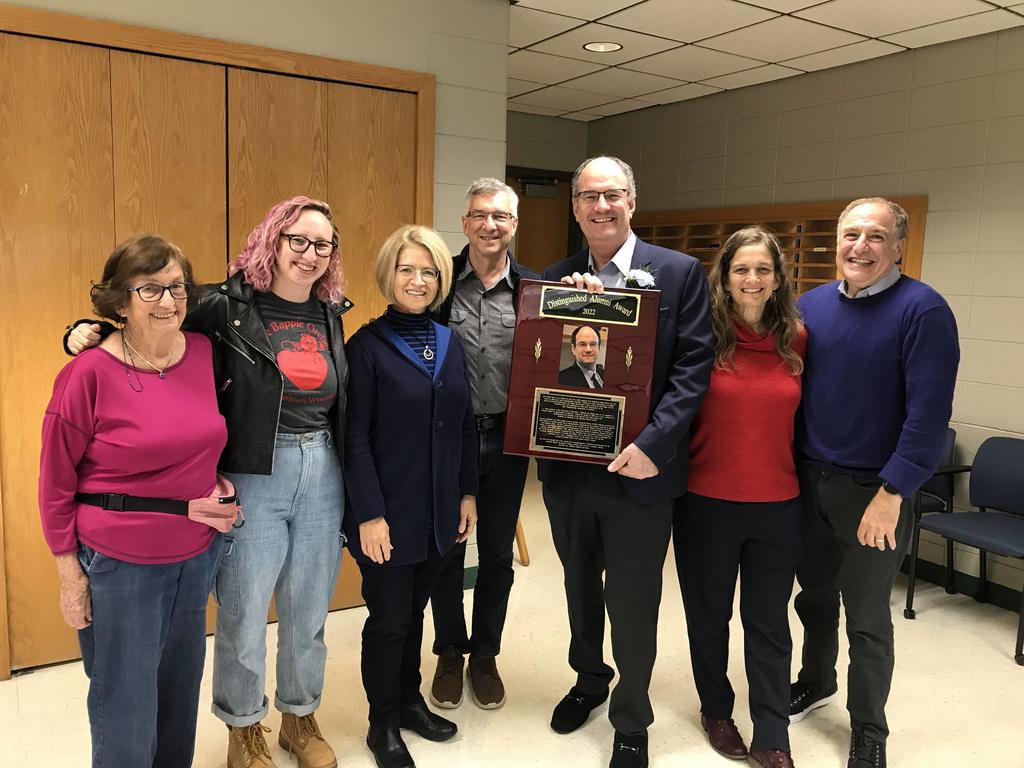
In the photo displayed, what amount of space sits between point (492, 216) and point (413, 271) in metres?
0.35

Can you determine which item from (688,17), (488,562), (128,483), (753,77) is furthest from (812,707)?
(753,77)

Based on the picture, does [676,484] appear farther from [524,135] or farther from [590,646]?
[524,135]

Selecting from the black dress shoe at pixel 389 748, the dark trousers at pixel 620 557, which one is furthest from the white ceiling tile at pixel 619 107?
the black dress shoe at pixel 389 748

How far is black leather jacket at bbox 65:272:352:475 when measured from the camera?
1.94 meters

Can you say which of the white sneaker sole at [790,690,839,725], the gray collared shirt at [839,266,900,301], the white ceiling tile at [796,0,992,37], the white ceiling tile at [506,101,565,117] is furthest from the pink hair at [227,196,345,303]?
the white ceiling tile at [506,101,565,117]

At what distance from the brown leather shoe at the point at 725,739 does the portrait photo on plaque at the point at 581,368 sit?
101 centimetres

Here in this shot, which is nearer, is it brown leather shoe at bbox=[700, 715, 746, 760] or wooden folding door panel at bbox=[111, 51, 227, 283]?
brown leather shoe at bbox=[700, 715, 746, 760]

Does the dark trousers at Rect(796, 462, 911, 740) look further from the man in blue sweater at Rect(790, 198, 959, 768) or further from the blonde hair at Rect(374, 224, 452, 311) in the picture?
the blonde hair at Rect(374, 224, 452, 311)

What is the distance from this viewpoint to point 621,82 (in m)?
4.93

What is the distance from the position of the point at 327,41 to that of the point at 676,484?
218 cm

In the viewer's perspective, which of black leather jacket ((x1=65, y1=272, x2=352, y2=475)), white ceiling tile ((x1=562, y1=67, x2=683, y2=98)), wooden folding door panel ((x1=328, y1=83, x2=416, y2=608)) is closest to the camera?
black leather jacket ((x1=65, y1=272, x2=352, y2=475))

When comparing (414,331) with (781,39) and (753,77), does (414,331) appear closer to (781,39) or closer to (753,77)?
(781,39)

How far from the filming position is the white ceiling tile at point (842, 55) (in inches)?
157

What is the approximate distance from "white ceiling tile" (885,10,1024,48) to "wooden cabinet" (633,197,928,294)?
2.48ft
